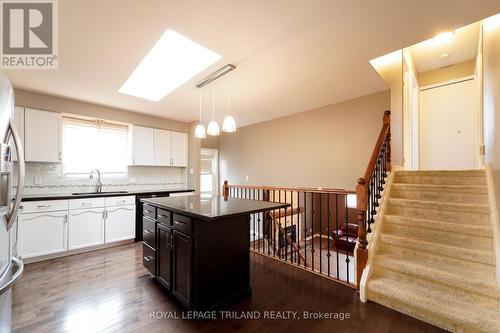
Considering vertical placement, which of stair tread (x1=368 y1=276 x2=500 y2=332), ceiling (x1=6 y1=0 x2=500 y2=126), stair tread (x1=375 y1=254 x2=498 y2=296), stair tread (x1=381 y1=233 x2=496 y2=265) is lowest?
stair tread (x1=368 y1=276 x2=500 y2=332)

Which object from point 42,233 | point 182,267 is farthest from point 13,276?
point 42,233

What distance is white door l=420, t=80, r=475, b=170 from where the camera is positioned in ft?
12.1

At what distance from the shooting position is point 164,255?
226 cm

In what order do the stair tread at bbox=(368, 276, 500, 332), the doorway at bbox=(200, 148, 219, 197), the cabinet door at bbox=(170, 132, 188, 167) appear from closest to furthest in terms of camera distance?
1. the stair tread at bbox=(368, 276, 500, 332)
2. the cabinet door at bbox=(170, 132, 188, 167)
3. the doorway at bbox=(200, 148, 219, 197)

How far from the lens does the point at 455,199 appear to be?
8.59 ft

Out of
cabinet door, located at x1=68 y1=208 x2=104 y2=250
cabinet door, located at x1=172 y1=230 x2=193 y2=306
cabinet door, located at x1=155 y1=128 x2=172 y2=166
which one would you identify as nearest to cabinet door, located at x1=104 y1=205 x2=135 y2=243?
cabinet door, located at x1=68 y1=208 x2=104 y2=250

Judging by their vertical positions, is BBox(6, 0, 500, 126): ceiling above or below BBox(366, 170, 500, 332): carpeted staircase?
above

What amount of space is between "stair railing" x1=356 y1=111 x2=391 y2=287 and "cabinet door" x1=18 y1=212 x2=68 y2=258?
3985mm

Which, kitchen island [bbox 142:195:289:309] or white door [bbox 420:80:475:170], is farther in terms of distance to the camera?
white door [bbox 420:80:475:170]

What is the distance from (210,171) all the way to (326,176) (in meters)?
3.78

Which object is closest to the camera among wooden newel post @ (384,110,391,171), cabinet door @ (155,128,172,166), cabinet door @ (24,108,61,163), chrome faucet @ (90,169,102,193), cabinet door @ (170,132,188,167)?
cabinet door @ (24,108,61,163)

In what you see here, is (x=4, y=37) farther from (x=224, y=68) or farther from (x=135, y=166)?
(x=135, y=166)

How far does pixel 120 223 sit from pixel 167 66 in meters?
2.72
